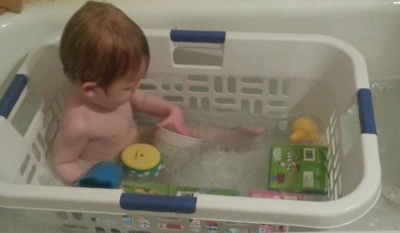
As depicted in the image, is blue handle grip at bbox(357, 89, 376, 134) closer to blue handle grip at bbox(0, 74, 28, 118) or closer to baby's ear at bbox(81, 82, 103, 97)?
baby's ear at bbox(81, 82, 103, 97)

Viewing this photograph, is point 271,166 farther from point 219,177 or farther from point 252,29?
point 252,29

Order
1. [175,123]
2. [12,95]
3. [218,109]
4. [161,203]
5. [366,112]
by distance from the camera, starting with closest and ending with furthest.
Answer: [161,203]
[366,112]
[12,95]
[175,123]
[218,109]

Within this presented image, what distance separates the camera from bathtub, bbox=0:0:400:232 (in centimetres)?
125

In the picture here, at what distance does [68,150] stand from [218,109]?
389mm

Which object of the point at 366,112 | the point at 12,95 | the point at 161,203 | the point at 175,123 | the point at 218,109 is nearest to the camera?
the point at 161,203

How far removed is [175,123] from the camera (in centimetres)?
122

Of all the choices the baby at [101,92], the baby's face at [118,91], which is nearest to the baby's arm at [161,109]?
the baby at [101,92]

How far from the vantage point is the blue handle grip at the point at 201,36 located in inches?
45.6

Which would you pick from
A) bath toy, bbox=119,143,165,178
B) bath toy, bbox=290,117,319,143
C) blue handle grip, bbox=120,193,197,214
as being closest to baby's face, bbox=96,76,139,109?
bath toy, bbox=119,143,165,178

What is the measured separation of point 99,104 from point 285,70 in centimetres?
42

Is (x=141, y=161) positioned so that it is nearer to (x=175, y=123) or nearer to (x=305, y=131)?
(x=175, y=123)

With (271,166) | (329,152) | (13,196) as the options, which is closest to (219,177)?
(271,166)

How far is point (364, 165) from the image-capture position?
87cm

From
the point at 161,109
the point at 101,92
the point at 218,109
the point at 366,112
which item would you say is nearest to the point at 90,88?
the point at 101,92
